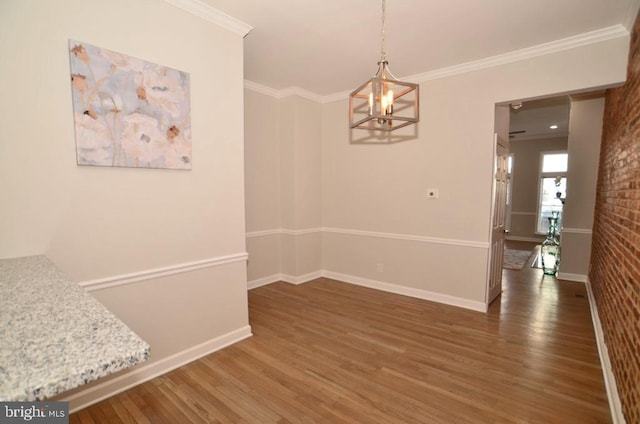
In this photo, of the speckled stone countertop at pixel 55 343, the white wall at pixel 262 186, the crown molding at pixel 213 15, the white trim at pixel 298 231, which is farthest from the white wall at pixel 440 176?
the speckled stone countertop at pixel 55 343

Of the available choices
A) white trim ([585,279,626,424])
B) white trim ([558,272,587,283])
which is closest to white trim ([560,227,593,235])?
white trim ([558,272,587,283])

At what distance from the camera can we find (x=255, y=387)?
2160mm

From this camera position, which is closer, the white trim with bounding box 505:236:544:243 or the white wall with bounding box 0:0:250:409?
the white wall with bounding box 0:0:250:409

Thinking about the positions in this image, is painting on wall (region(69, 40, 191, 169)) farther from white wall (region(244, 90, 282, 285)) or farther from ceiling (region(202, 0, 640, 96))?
white wall (region(244, 90, 282, 285))

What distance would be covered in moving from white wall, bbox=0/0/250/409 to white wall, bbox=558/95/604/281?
4.95 meters

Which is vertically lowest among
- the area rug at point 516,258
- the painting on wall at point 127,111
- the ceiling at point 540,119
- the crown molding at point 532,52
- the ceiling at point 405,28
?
the area rug at point 516,258

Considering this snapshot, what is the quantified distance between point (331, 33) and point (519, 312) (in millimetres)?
3619

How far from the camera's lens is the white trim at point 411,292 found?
352 cm

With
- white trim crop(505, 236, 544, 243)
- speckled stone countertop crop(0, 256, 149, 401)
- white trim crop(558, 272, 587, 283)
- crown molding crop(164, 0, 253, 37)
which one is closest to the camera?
speckled stone countertop crop(0, 256, 149, 401)

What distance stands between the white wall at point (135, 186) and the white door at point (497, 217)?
2821 millimetres

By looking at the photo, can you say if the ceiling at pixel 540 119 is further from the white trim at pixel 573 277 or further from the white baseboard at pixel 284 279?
the white baseboard at pixel 284 279

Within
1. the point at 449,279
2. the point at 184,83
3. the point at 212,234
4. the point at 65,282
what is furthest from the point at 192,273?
the point at 449,279

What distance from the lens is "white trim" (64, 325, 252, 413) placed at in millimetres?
1956

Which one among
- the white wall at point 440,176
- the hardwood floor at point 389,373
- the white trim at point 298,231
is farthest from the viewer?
the white trim at point 298,231
